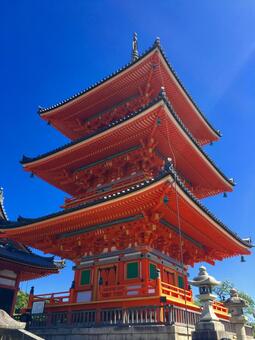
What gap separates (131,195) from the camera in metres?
12.6

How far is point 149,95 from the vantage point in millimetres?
18609

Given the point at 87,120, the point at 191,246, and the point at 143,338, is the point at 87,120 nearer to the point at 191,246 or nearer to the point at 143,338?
the point at 191,246

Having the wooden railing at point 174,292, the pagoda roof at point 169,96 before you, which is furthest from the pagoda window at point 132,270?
the pagoda roof at point 169,96

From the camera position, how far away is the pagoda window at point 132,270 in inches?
544

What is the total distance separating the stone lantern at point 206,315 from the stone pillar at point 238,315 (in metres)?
4.82

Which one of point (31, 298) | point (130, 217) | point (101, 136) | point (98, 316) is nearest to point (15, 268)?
point (31, 298)

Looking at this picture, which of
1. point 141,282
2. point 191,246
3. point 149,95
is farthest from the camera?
point 149,95

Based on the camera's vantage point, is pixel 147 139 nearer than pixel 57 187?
Yes

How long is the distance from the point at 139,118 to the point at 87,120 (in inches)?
282

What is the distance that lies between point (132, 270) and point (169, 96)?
434 inches

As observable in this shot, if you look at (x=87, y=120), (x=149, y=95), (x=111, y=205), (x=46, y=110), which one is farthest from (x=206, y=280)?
(x=46, y=110)

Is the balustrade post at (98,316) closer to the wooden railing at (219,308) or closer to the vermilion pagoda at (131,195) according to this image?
the vermilion pagoda at (131,195)

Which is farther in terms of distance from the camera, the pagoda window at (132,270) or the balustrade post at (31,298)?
the balustrade post at (31,298)

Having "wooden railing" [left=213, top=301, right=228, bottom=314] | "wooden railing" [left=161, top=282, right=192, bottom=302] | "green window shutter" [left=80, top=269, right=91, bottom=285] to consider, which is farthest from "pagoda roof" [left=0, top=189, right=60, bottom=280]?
"wooden railing" [left=213, top=301, right=228, bottom=314]
